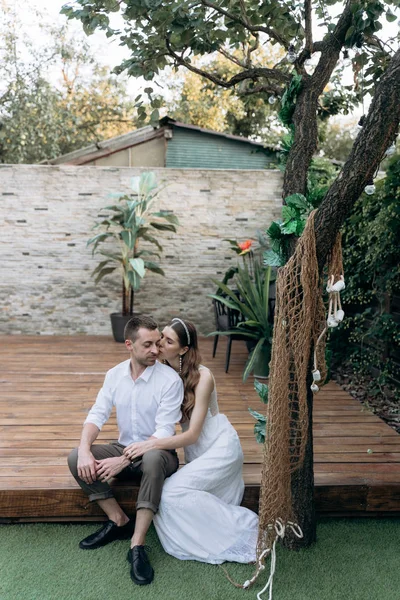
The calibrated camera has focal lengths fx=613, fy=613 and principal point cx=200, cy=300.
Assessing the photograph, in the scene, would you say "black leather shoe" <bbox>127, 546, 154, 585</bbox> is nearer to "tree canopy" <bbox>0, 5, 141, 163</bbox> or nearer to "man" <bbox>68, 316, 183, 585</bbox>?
"man" <bbox>68, 316, 183, 585</bbox>

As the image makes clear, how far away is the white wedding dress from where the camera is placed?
246 centimetres

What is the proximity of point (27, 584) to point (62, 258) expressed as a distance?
4729 mm

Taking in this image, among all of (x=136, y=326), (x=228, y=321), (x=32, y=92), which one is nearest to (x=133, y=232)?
(x=228, y=321)

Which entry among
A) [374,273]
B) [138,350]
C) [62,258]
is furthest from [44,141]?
[138,350]

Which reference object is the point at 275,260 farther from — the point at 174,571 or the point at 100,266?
the point at 100,266

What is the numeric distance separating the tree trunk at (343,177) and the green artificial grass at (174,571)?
0.59 ft

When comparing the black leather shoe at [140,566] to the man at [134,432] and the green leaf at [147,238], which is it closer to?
the man at [134,432]

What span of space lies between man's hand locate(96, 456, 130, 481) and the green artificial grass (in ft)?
0.96

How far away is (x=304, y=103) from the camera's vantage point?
97.4 inches

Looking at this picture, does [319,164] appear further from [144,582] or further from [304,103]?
[144,582]

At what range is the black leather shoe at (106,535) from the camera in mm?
2498

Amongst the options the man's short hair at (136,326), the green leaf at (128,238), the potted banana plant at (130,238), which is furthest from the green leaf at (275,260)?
the green leaf at (128,238)

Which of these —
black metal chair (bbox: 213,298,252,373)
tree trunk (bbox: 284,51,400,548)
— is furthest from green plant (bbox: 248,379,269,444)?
black metal chair (bbox: 213,298,252,373)

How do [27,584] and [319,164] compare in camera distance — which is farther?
[319,164]
